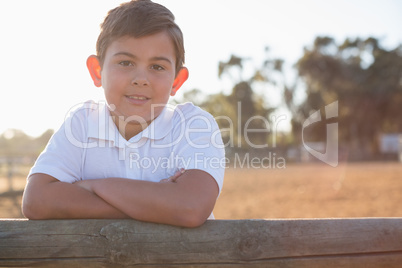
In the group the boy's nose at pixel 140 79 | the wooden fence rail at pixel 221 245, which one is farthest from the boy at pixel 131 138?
the wooden fence rail at pixel 221 245

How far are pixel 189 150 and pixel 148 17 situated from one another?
2.26 ft

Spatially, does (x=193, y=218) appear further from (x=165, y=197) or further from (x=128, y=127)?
(x=128, y=127)

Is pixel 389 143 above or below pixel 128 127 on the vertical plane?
below

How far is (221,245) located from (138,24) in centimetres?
112

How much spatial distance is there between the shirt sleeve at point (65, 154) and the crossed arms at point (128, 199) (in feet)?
0.24

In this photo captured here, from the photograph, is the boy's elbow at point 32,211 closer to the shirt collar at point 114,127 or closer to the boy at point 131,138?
the boy at point 131,138

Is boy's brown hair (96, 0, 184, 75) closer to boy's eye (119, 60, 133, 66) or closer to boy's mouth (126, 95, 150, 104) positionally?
boy's eye (119, 60, 133, 66)

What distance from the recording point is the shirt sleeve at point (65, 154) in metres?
1.86

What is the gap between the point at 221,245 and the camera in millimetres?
1431

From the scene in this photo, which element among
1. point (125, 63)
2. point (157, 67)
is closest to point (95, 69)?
point (125, 63)

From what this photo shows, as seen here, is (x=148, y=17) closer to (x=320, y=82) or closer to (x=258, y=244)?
(x=258, y=244)

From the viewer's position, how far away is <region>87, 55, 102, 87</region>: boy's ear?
7.22 ft

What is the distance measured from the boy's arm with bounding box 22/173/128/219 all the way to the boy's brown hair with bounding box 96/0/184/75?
0.73 m

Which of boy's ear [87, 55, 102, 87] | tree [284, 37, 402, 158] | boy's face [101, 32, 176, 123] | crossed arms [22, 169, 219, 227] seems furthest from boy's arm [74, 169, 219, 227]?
tree [284, 37, 402, 158]
